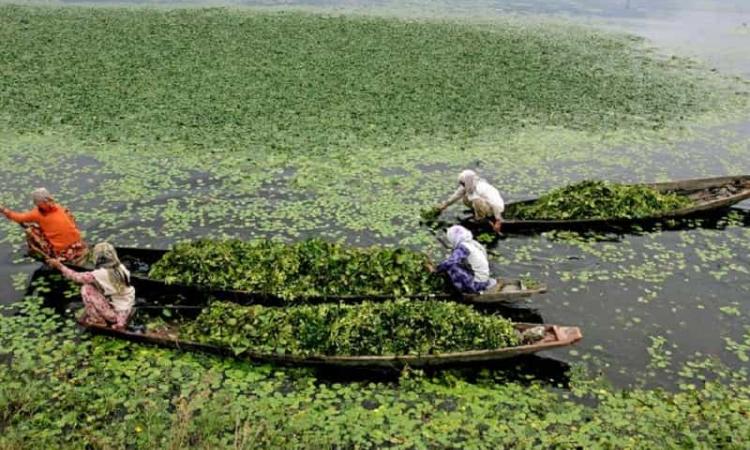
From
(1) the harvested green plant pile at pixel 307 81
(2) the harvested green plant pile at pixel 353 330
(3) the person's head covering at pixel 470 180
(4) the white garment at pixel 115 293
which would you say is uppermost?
(1) the harvested green plant pile at pixel 307 81

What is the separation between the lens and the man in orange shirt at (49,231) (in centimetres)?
915

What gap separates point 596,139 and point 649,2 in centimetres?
4389

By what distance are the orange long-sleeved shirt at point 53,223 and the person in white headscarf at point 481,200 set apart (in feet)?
20.5

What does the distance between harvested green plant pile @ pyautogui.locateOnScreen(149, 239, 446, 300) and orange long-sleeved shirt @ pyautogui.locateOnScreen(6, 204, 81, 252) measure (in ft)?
4.94

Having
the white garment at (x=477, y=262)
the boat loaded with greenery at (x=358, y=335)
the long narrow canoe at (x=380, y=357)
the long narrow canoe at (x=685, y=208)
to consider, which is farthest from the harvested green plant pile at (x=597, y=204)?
the long narrow canoe at (x=380, y=357)

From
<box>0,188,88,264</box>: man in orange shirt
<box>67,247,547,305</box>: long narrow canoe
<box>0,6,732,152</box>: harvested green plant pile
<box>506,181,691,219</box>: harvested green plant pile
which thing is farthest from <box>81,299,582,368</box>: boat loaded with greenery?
<box>0,6,732,152</box>: harvested green plant pile

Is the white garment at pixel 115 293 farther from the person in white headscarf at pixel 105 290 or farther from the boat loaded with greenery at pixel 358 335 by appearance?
the boat loaded with greenery at pixel 358 335

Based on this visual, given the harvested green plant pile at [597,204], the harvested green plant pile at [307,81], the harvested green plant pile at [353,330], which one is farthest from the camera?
the harvested green plant pile at [307,81]

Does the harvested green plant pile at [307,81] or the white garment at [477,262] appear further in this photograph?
the harvested green plant pile at [307,81]

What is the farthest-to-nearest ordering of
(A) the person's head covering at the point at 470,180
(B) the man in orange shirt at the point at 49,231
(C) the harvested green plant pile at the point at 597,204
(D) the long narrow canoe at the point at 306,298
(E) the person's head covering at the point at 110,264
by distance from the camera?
(C) the harvested green plant pile at the point at 597,204 → (A) the person's head covering at the point at 470,180 → (B) the man in orange shirt at the point at 49,231 → (D) the long narrow canoe at the point at 306,298 → (E) the person's head covering at the point at 110,264

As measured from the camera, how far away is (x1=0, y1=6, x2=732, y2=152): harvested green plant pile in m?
16.0

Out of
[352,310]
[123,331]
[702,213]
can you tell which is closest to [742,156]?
[702,213]

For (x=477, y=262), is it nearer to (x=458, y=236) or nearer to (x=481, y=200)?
(x=458, y=236)

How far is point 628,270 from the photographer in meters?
10.3
